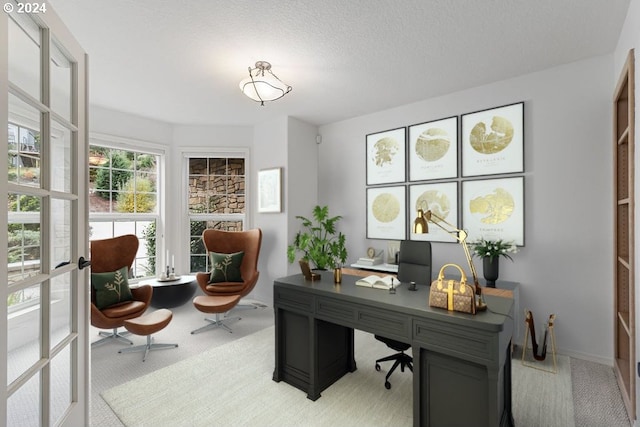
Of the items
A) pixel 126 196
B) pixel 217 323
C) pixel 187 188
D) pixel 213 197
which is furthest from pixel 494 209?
pixel 126 196

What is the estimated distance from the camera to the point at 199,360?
9.33ft

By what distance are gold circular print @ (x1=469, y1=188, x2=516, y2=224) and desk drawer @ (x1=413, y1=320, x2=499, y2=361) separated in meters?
2.07

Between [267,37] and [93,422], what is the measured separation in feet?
10.1

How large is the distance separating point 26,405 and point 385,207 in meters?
3.67

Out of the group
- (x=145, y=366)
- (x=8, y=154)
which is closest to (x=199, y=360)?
(x=145, y=366)

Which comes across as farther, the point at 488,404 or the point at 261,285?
the point at 261,285

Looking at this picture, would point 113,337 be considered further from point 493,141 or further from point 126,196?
point 493,141

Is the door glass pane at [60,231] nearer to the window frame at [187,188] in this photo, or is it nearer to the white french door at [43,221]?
the white french door at [43,221]

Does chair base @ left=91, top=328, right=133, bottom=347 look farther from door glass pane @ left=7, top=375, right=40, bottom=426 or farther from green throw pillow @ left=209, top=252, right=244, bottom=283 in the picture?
door glass pane @ left=7, top=375, right=40, bottom=426

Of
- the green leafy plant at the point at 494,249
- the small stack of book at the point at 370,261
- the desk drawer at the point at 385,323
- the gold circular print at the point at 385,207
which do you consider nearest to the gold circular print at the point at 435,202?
the gold circular print at the point at 385,207

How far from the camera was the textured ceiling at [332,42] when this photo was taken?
2.08 m

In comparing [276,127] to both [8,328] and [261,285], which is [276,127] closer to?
[261,285]

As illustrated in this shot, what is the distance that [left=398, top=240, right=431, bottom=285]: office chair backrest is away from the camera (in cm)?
262

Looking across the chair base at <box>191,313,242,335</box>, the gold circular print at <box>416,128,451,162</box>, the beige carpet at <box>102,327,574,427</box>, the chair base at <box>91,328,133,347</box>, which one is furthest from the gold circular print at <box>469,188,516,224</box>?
the chair base at <box>91,328,133,347</box>
